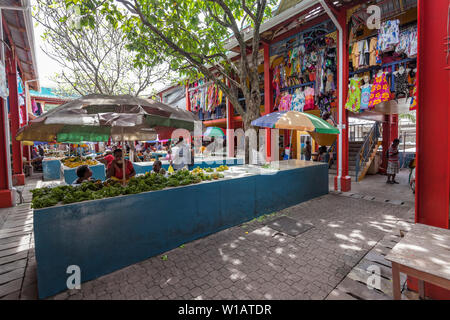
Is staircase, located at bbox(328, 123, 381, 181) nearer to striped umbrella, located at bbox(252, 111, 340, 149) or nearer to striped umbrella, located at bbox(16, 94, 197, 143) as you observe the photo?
striped umbrella, located at bbox(252, 111, 340, 149)

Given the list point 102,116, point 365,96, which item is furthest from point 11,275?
point 365,96

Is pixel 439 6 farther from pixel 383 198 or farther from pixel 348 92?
pixel 383 198

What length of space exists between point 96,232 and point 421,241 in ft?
12.9

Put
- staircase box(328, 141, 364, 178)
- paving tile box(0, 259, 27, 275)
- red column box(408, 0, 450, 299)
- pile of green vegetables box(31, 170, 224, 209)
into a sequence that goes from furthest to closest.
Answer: staircase box(328, 141, 364, 178) → paving tile box(0, 259, 27, 275) → pile of green vegetables box(31, 170, 224, 209) → red column box(408, 0, 450, 299)

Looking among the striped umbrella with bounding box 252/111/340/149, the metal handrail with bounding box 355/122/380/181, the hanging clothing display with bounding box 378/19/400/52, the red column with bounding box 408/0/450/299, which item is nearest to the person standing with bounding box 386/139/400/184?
the metal handrail with bounding box 355/122/380/181

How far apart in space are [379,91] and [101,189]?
8262 millimetres

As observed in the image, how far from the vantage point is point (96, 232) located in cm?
307

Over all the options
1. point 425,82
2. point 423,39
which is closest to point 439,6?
point 423,39

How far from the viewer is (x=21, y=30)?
7.88m

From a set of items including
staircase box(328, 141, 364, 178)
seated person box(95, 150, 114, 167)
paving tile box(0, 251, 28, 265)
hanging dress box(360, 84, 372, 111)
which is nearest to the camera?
paving tile box(0, 251, 28, 265)

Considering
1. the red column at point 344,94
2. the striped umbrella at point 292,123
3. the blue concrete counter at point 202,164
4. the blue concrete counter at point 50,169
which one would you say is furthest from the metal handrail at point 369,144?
the blue concrete counter at point 50,169

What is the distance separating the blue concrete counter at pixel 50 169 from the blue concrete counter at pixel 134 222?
1080 centimetres

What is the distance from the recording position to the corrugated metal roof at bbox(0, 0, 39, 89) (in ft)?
20.3

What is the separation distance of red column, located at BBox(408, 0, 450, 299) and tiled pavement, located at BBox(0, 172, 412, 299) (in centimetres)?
127
